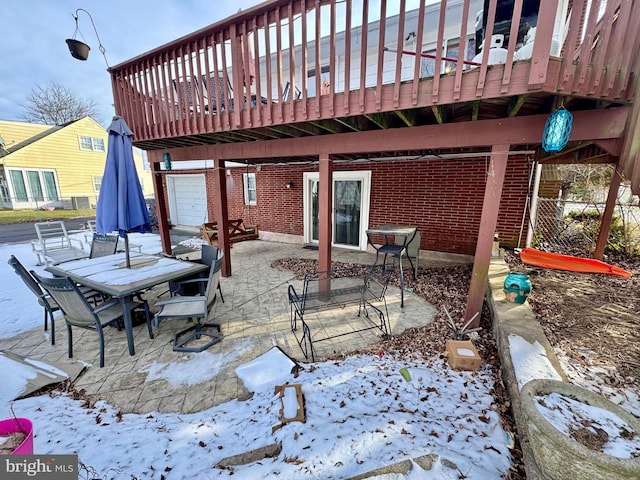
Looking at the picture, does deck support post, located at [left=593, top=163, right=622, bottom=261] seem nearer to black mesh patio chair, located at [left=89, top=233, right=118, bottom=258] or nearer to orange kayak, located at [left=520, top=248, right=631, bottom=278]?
orange kayak, located at [left=520, top=248, right=631, bottom=278]

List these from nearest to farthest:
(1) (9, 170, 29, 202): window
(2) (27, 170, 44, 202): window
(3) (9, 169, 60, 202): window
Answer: (1) (9, 170, 29, 202): window, (3) (9, 169, 60, 202): window, (2) (27, 170, 44, 202): window

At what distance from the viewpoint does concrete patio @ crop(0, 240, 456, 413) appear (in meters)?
2.29

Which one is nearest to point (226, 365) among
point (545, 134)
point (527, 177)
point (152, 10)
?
point (545, 134)

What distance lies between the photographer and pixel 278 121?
3158 mm

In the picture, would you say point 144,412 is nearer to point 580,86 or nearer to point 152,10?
point 580,86

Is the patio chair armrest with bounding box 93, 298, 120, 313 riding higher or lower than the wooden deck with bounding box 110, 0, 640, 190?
lower

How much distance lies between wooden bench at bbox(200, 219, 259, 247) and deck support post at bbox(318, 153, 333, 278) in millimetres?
3918

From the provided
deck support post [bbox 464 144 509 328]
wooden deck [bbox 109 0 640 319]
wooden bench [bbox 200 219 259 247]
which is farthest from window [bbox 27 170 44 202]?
deck support post [bbox 464 144 509 328]

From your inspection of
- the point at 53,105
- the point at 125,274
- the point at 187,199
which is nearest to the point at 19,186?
the point at 53,105

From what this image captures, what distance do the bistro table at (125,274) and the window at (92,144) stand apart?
2011cm

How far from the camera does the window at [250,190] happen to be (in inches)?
351

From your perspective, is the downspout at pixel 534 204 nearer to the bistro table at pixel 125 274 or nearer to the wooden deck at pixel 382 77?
the wooden deck at pixel 382 77

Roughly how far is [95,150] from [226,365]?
75.9 feet

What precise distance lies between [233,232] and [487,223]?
6669mm
